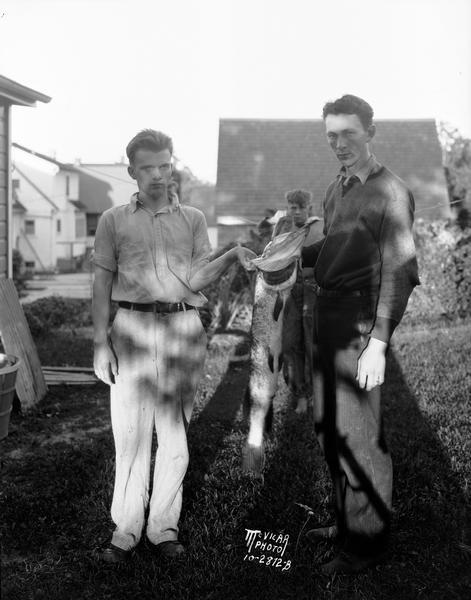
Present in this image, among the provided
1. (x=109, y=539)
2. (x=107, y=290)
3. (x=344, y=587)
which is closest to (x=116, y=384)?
(x=107, y=290)

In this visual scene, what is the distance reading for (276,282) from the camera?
4.12 metres

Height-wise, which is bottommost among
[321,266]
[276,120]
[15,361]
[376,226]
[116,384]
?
[15,361]

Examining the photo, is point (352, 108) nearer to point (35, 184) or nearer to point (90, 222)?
point (35, 184)

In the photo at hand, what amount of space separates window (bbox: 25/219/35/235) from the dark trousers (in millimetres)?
43774

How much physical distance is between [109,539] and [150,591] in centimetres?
70

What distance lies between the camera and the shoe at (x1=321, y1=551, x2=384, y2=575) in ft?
11.1

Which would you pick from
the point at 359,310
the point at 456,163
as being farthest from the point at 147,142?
the point at 456,163

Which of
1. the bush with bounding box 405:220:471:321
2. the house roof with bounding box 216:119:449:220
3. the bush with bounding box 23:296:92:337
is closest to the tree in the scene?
the house roof with bounding box 216:119:449:220

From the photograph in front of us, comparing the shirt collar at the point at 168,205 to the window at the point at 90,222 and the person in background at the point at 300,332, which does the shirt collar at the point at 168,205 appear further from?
the window at the point at 90,222

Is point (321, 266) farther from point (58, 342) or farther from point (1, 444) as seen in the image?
point (58, 342)

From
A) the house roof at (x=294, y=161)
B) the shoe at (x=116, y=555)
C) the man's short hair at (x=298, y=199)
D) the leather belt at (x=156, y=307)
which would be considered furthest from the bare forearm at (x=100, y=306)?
the house roof at (x=294, y=161)

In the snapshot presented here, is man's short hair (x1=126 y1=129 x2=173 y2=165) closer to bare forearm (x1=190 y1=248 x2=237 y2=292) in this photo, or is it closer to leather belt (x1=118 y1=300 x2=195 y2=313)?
bare forearm (x1=190 y1=248 x2=237 y2=292)

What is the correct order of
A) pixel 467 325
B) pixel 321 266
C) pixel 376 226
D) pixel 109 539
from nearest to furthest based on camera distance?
pixel 376 226
pixel 321 266
pixel 109 539
pixel 467 325

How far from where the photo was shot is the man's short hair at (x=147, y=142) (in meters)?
3.43
